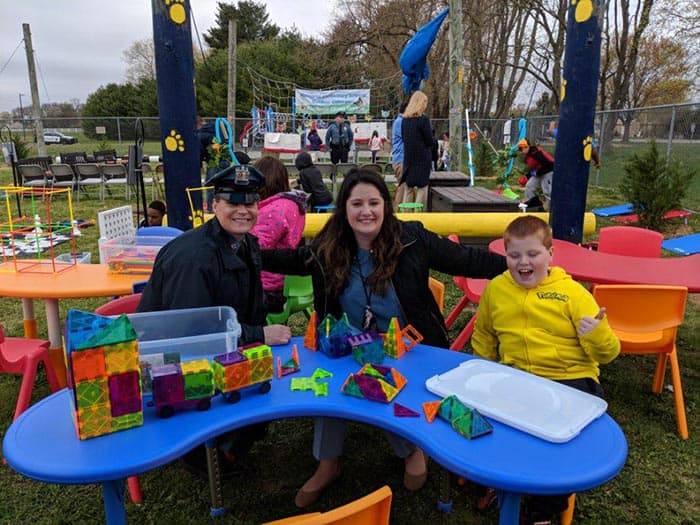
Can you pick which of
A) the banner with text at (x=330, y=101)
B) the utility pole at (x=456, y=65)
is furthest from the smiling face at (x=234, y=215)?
the banner with text at (x=330, y=101)

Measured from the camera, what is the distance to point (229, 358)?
1.83 meters

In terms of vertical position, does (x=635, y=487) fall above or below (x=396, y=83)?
below

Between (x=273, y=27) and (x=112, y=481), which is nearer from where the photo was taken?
(x=112, y=481)

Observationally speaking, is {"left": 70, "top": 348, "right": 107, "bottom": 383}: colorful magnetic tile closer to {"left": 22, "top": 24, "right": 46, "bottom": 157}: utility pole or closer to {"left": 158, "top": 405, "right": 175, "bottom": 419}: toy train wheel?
{"left": 158, "top": 405, "right": 175, "bottom": 419}: toy train wheel

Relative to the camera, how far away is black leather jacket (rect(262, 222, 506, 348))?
8.37ft

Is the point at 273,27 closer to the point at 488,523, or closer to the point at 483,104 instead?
the point at 483,104

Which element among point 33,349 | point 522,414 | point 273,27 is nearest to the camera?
point 522,414

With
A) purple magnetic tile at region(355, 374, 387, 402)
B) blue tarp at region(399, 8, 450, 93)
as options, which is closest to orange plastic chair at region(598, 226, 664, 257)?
purple magnetic tile at region(355, 374, 387, 402)

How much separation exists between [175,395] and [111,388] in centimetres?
20

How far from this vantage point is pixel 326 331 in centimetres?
229

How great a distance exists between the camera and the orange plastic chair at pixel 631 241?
441 cm

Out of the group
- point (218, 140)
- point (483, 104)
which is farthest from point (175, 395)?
point (483, 104)

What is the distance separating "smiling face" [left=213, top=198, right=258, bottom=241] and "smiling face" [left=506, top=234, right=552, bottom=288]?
3.85ft

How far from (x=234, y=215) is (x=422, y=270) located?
91cm
